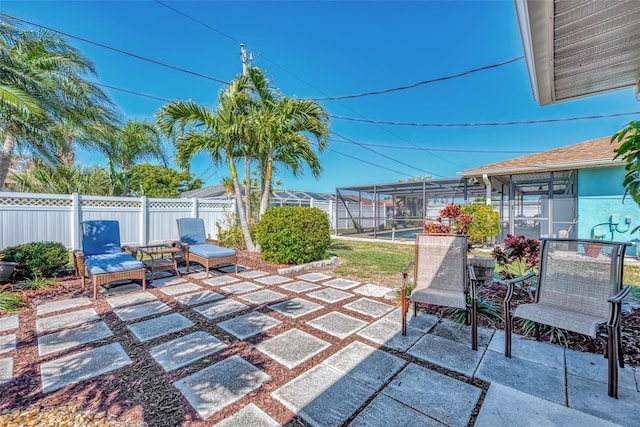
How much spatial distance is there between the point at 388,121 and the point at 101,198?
12.7 metres

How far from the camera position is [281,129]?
7336mm

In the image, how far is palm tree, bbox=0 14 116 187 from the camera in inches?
171

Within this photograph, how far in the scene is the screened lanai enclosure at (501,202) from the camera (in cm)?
912

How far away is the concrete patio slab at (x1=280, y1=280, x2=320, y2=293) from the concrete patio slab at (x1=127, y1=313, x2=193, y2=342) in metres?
1.83

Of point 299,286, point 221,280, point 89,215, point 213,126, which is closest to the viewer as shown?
point 299,286

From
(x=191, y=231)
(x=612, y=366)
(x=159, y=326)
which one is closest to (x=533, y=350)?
(x=612, y=366)

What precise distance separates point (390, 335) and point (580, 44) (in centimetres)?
331

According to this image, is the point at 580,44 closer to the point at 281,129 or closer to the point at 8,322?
the point at 281,129

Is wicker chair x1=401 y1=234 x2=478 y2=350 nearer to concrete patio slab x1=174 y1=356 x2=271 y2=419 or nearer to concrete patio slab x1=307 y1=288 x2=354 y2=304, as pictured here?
concrete patio slab x1=307 y1=288 x2=354 y2=304

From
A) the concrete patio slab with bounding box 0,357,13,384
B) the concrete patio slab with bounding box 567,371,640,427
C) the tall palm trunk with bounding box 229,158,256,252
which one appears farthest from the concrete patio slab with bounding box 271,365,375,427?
the tall palm trunk with bounding box 229,158,256,252

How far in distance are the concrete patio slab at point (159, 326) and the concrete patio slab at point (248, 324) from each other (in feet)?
1.57

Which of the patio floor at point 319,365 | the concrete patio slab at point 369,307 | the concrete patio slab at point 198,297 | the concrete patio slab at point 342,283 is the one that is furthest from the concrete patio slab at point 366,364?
the concrete patio slab at point 198,297

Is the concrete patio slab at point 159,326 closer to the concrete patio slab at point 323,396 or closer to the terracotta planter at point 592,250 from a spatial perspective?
the concrete patio slab at point 323,396

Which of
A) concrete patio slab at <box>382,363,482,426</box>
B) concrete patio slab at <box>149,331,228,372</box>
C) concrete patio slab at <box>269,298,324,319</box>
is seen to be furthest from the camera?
concrete patio slab at <box>269,298,324,319</box>
